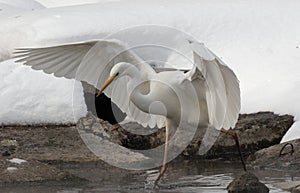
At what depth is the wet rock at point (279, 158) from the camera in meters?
8.32

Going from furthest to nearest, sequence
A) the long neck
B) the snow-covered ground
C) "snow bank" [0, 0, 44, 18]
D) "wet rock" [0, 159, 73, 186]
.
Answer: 1. "snow bank" [0, 0, 44, 18]
2. the snow-covered ground
3. "wet rock" [0, 159, 73, 186]
4. the long neck

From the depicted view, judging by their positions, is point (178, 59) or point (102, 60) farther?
point (178, 59)

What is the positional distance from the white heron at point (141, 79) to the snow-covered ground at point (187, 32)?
5.03 ft

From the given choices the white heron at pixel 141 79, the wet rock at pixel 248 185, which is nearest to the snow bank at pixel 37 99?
Answer: the white heron at pixel 141 79

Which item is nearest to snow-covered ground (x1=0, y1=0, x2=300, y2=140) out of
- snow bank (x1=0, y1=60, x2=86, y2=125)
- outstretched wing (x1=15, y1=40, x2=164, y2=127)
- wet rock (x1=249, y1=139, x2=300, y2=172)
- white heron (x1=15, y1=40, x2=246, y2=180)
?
snow bank (x1=0, y1=60, x2=86, y2=125)

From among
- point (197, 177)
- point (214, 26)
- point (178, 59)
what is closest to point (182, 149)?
point (197, 177)

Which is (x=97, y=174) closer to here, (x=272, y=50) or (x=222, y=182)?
(x=222, y=182)

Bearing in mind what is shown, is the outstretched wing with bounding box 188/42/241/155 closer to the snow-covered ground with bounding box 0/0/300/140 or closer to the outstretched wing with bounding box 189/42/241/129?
the outstretched wing with bounding box 189/42/241/129

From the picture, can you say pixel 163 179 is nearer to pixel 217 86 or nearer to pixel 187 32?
pixel 217 86

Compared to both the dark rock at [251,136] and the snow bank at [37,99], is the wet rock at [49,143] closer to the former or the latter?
the snow bank at [37,99]

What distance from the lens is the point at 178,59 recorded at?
10.7 m

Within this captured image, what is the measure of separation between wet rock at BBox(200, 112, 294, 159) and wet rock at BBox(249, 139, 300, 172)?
588 mm

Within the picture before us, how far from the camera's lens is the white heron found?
24.9 feet

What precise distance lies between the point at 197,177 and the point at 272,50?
3.02 metres
